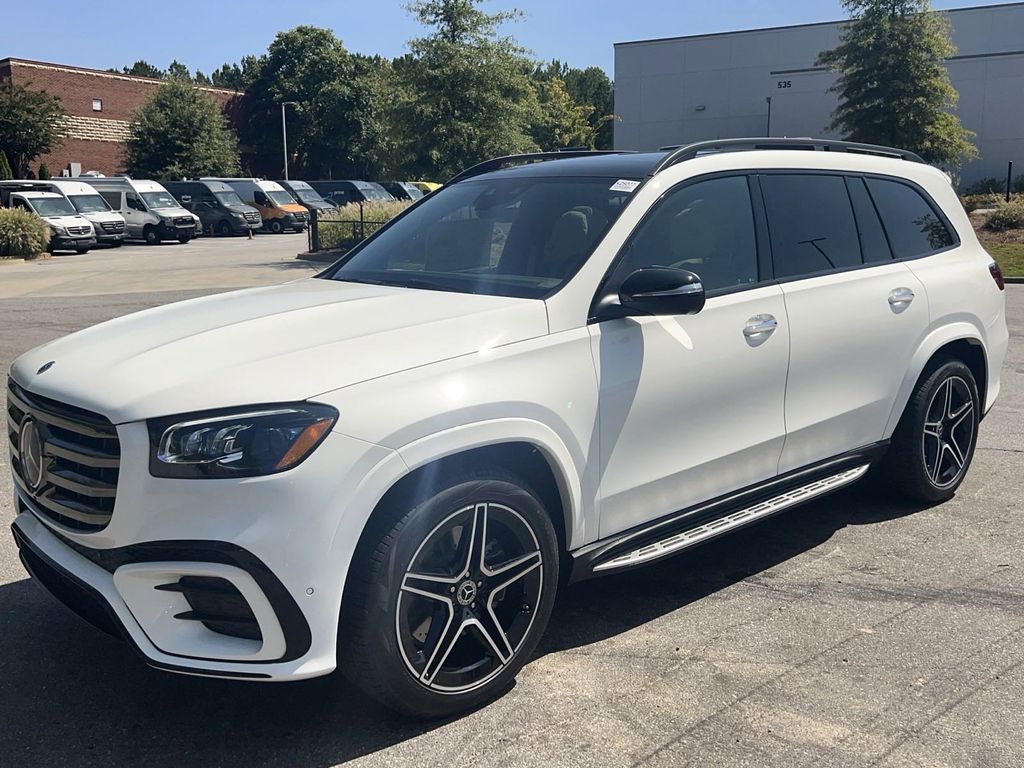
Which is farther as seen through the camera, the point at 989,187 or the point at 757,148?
the point at 989,187

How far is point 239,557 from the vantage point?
8.52 ft

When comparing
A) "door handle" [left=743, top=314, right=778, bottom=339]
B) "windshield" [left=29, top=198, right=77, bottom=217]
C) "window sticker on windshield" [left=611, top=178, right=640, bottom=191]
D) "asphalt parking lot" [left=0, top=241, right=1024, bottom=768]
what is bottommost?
"asphalt parking lot" [left=0, top=241, right=1024, bottom=768]

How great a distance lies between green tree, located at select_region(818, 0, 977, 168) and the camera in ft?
88.7

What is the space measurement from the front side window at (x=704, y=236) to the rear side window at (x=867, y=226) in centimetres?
87

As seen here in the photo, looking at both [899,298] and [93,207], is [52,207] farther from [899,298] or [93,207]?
[899,298]

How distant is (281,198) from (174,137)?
15.2 meters

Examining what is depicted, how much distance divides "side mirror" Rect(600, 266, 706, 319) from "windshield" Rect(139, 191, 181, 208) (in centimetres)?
3306

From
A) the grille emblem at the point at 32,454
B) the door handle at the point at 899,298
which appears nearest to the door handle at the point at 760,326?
the door handle at the point at 899,298

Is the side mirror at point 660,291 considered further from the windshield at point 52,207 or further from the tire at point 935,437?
the windshield at point 52,207

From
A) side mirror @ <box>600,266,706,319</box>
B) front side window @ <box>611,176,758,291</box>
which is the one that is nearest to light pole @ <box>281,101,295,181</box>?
front side window @ <box>611,176,758,291</box>

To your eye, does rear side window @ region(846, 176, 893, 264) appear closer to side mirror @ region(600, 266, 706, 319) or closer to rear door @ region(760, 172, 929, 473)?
rear door @ region(760, 172, 929, 473)

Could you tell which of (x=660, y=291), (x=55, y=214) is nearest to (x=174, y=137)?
(x=55, y=214)

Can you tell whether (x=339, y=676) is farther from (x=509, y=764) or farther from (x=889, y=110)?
(x=889, y=110)

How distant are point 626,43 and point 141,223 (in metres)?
28.2
